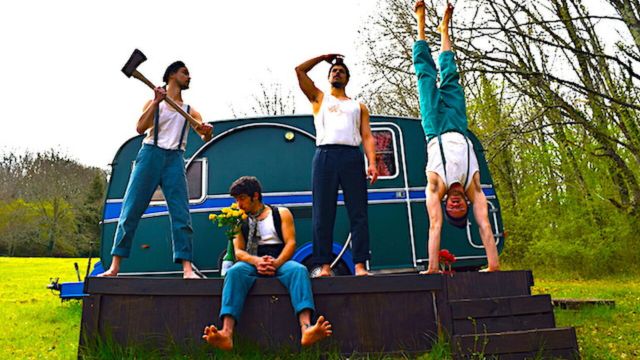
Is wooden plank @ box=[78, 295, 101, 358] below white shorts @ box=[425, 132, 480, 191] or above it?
below

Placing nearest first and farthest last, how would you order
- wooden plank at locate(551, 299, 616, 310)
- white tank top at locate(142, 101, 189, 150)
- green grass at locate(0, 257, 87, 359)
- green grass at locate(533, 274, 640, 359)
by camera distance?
1. white tank top at locate(142, 101, 189, 150)
2. green grass at locate(533, 274, 640, 359)
3. green grass at locate(0, 257, 87, 359)
4. wooden plank at locate(551, 299, 616, 310)

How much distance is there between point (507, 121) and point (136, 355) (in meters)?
10.2

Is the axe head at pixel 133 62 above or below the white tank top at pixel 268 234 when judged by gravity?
above

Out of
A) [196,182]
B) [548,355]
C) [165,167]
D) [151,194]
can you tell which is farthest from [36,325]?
[548,355]

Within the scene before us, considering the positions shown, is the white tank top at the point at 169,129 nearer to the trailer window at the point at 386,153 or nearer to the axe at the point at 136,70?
the axe at the point at 136,70

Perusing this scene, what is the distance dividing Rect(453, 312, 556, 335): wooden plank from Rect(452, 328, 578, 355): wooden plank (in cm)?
8

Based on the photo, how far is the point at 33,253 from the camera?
29.3 m

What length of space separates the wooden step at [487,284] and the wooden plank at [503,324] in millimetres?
169

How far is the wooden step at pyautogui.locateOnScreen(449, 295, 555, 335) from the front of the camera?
3250mm

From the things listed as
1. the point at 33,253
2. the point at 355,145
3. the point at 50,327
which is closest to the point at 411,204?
the point at 355,145

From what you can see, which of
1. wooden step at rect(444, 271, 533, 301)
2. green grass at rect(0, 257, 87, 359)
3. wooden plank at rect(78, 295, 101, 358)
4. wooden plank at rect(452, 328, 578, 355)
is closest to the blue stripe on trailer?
green grass at rect(0, 257, 87, 359)

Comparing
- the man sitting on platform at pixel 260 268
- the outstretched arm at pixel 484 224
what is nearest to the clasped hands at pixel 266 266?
the man sitting on platform at pixel 260 268

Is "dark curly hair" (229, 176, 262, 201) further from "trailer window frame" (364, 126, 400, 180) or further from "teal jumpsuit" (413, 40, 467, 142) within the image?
"trailer window frame" (364, 126, 400, 180)

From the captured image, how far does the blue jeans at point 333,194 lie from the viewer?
12.2ft
